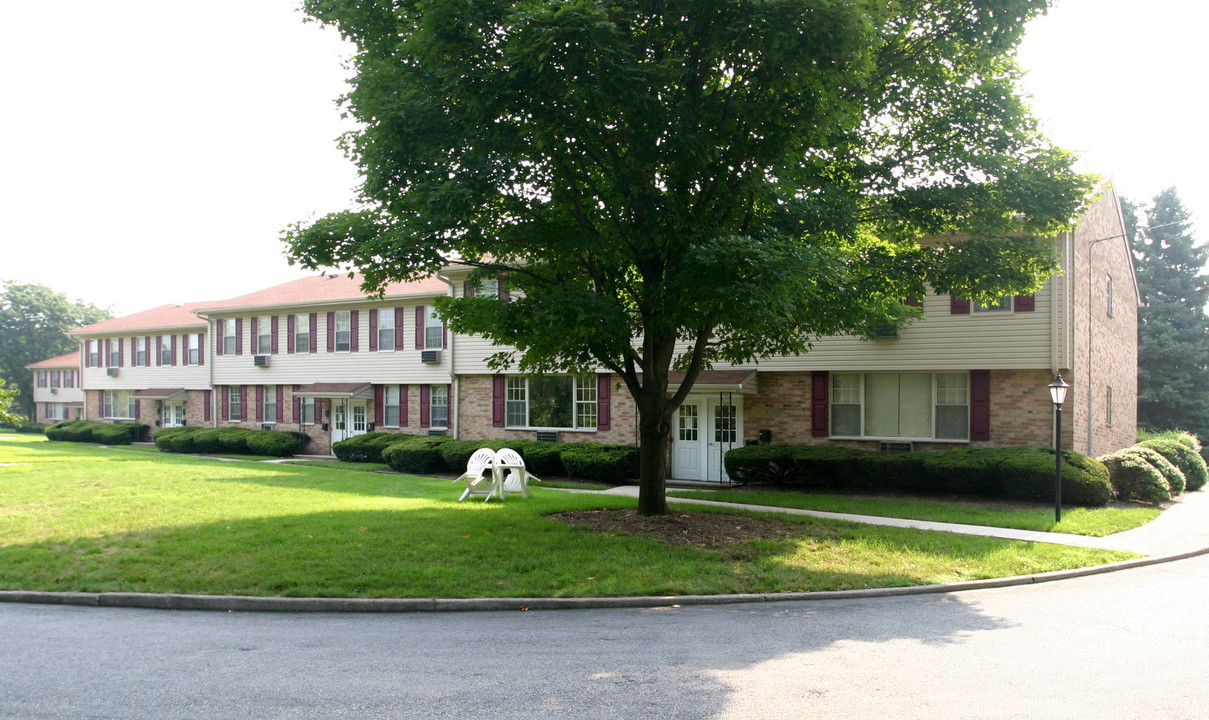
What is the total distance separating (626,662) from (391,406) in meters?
22.8

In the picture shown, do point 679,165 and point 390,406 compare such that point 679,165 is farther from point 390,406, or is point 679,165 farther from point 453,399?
point 390,406

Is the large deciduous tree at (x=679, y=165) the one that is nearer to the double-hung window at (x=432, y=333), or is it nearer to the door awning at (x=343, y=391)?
the double-hung window at (x=432, y=333)

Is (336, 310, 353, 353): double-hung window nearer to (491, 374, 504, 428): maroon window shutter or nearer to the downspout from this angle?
the downspout

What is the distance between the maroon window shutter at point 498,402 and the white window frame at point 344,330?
6.87 m

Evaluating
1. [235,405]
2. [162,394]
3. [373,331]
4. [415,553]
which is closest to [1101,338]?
[415,553]

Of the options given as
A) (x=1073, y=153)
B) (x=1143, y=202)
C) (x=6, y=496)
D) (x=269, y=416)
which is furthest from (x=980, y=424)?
(x=1143, y=202)

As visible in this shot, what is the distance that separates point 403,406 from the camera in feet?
90.0

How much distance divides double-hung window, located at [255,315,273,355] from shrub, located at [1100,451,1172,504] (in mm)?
27198

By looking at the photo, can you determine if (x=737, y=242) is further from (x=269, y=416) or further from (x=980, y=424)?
(x=269, y=416)

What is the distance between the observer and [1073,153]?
13.3 meters

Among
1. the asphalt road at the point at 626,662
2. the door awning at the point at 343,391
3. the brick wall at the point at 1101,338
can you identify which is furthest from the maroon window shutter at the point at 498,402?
the asphalt road at the point at 626,662

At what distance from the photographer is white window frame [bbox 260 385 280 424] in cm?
3122

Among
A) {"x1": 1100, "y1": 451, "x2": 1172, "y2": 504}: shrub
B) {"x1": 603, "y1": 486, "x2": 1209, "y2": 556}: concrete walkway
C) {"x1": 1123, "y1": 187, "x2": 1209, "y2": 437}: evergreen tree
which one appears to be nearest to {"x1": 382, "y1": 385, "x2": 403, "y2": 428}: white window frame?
{"x1": 603, "y1": 486, "x2": 1209, "y2": 556}: concrete walkway

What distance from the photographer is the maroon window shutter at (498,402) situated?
24.7 metres
